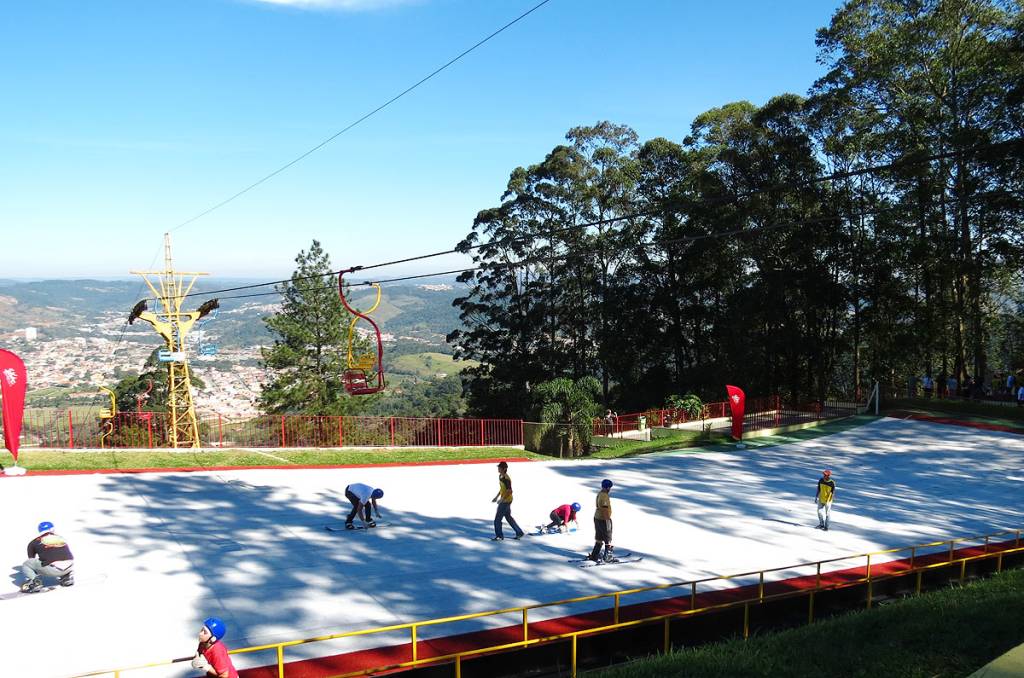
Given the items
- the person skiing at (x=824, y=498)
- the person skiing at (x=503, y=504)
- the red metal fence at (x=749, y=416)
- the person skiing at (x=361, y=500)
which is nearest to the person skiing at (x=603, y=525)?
the person skiing at (x=503, y=504)

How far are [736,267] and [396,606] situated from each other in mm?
37077

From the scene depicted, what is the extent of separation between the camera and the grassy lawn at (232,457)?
63.3 feet

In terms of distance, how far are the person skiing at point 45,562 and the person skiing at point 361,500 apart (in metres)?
4.97

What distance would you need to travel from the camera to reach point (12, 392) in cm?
1736

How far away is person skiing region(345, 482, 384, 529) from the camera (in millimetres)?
14438

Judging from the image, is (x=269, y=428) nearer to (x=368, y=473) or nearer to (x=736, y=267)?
(x=368, y=473)

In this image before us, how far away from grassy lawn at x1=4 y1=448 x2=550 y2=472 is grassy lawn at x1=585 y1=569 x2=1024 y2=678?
50.6 ft

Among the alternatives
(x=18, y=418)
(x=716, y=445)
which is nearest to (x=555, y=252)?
(x=716, y=445)

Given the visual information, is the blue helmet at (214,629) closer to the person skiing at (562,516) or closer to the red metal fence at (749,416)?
the person skiing at (562,516)

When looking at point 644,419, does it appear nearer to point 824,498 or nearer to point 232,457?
point 824,498

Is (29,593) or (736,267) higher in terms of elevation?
(736,267)

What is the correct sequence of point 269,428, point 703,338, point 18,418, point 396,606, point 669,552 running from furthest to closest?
point 703,338, point 269,428, point 18,418, point 669,552, point 396,606

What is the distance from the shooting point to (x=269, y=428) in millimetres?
26312

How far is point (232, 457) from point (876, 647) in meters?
18.2
